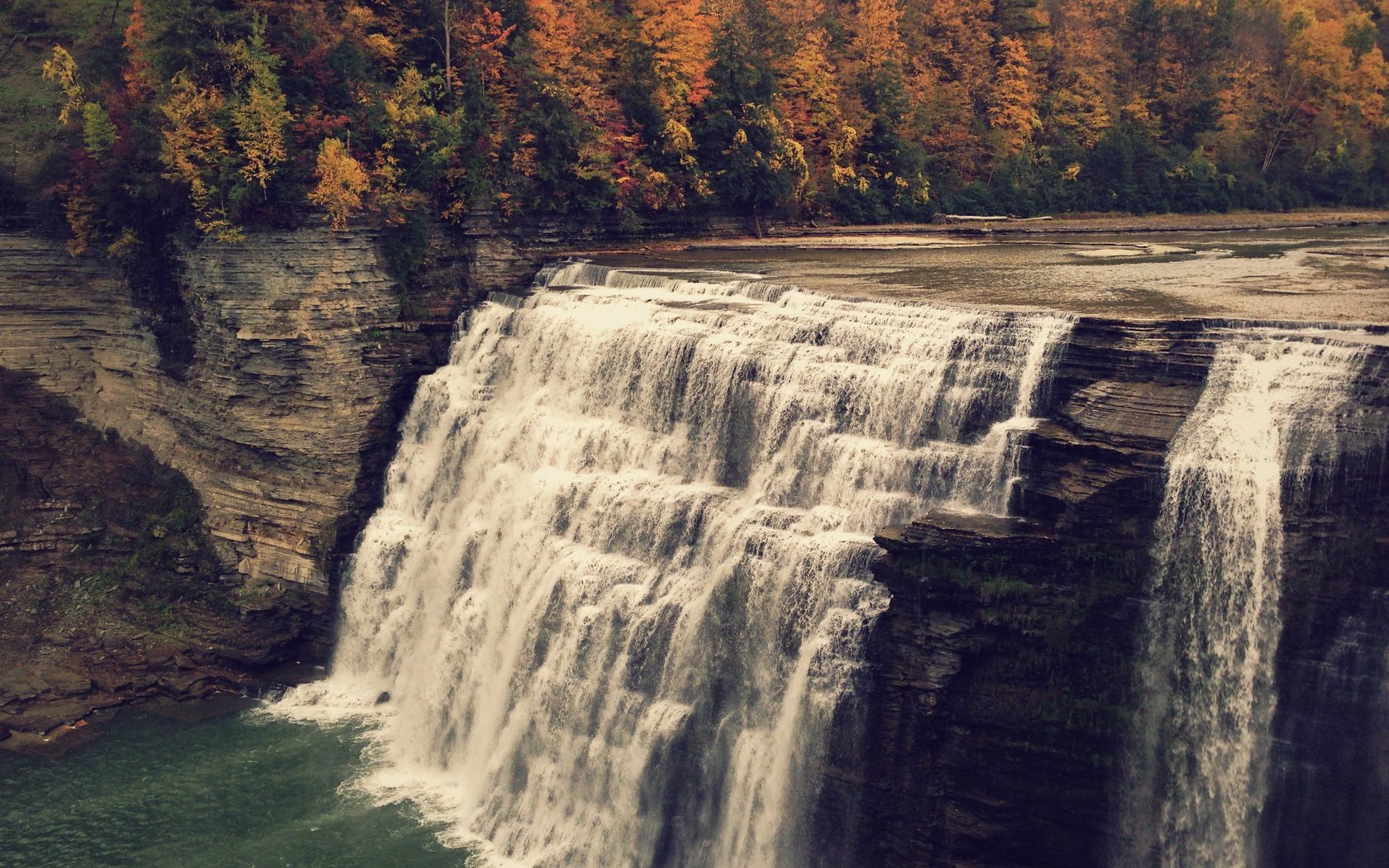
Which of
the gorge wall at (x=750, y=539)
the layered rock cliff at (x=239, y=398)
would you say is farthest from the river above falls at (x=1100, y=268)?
the layered rock cliff at (x=239, y=398)

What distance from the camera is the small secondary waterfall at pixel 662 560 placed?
83.8ft

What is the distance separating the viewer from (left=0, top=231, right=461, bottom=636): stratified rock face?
121 feet

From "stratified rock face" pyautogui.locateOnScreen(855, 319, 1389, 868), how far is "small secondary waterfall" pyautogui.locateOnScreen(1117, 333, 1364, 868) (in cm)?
26

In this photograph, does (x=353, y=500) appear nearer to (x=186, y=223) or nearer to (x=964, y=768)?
(x=186, y=223)

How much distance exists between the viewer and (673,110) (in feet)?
162

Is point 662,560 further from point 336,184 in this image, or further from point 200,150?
point 200,150

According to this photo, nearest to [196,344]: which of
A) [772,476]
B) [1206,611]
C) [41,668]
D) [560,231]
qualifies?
[41,668]

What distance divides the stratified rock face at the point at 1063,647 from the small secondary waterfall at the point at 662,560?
4.94 ft

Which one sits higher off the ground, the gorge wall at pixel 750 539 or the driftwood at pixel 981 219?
the driftwood at pixel 981 219

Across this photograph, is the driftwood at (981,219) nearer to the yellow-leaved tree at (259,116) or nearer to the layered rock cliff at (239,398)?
the layered rock cliff at (239,398)

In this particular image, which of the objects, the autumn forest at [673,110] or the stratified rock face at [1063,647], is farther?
the autumn forest at [673,110]

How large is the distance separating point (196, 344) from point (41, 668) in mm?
10932

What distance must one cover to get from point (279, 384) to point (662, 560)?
1544 cm

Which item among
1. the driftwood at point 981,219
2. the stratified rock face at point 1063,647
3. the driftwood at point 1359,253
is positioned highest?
the driftwood at point 981,219
